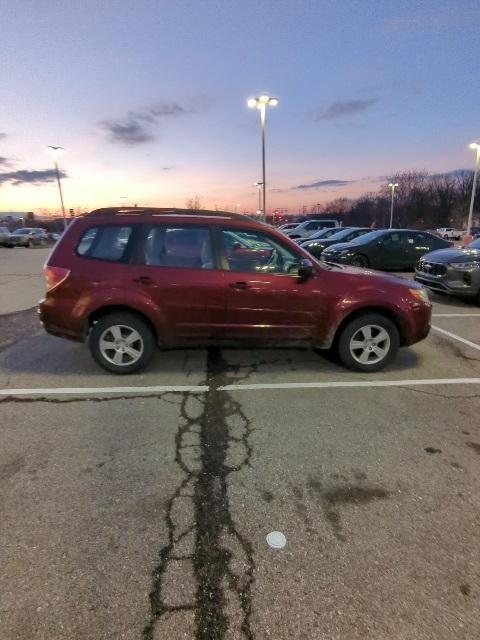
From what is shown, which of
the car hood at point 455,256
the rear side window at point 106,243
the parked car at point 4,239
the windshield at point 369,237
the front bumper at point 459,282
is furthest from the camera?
the parked car at point 4,239

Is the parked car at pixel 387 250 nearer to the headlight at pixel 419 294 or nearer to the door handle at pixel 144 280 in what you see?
the headlight at pixel 419 294

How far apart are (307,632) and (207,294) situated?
3.13 metres

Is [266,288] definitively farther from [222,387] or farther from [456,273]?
[456,273]

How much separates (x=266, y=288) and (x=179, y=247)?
1055 mm

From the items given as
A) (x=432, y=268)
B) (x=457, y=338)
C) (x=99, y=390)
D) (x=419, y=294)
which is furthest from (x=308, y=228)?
(x=99, y=390)

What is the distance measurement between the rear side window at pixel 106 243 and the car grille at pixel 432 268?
6.81 meters

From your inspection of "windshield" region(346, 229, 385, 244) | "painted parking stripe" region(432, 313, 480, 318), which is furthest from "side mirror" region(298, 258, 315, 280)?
"windshield" region(346, 229, 385, 244)

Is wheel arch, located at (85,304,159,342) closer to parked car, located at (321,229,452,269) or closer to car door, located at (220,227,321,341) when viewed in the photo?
car door, located at (220,227,321,341)

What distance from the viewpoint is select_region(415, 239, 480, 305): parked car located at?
8.00 metres

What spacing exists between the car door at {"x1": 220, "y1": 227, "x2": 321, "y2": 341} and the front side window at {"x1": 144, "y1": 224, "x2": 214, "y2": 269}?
0.69 feet

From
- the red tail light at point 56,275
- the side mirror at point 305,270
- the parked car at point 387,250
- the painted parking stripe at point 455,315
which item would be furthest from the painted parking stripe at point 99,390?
the parked car at point 387,250

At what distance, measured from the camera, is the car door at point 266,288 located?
4328 millimetres

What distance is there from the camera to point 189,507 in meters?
2.45

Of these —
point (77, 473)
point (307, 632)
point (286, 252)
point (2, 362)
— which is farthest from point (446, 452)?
point (2, 362)
